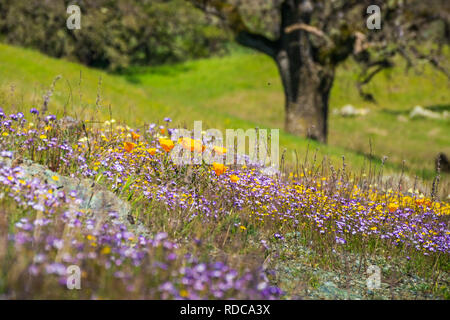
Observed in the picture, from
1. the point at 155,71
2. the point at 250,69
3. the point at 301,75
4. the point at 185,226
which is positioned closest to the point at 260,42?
the point at 301,75

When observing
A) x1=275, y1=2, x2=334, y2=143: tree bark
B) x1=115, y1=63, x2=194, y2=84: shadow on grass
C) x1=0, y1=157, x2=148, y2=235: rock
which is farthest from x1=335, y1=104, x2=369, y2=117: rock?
x1=0, y1=157, x2=148, y2=235: rock

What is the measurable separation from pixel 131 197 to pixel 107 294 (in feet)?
6.21

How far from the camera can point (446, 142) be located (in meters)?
22.1

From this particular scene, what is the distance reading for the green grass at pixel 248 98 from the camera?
11641 millimetres

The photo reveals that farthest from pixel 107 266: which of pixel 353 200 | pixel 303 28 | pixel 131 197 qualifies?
pixel 303 28

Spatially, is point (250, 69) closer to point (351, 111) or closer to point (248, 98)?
point (248, 98)

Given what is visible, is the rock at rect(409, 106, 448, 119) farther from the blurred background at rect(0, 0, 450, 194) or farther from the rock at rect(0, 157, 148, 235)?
the rock at rect(0, 157, 148, 235)

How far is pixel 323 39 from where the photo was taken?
1510cm

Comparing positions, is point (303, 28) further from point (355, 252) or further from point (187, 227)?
point (187, 227)

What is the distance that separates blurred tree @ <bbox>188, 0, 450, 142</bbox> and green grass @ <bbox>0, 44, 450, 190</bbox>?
38.0 inches

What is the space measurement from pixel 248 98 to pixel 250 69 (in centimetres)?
728

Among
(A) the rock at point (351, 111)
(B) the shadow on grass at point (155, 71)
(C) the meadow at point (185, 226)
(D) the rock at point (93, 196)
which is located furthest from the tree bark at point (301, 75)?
(B) the shadow on grass at point (155, 71)

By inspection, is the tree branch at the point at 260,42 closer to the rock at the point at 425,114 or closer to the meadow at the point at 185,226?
the meadow at the point at 185,226

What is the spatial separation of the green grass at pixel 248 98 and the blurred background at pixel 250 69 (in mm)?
94
